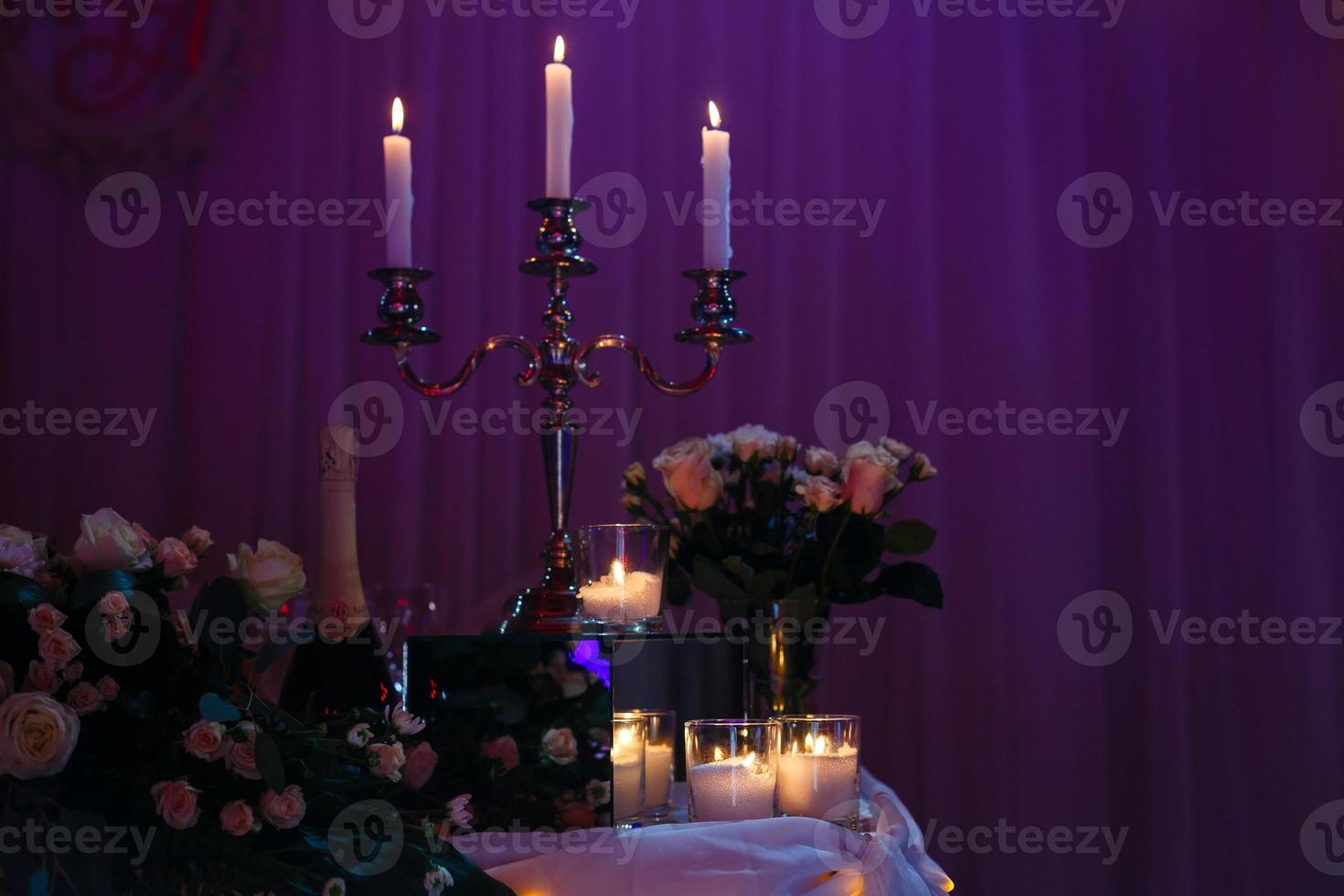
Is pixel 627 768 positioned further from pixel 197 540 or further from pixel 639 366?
pixel 639 366

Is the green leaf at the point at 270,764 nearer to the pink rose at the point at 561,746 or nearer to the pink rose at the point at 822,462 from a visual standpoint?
the pink rose at the point at 561,746

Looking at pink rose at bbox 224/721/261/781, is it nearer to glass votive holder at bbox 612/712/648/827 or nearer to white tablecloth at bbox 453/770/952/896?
white tablecloth at bbox 453/770/952/896

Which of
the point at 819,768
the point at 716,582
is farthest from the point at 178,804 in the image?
the point at 716,582

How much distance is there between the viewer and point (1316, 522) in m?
2.05

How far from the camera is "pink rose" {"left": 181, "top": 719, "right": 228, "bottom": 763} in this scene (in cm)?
70

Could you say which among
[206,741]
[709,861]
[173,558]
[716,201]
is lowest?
[709,861]

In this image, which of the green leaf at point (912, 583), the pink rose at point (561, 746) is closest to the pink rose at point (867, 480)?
the green leaf at point (912, 583)

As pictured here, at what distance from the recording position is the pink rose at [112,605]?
720mm

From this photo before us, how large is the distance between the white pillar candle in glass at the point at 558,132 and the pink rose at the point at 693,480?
327mm

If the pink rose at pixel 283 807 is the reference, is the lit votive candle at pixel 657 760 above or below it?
below

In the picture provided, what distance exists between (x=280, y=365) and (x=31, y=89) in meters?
0.68

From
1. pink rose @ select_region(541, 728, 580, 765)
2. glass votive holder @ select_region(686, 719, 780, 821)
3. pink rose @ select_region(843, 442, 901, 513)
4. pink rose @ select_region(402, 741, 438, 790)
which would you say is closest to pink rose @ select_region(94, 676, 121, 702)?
pink rose @ select_region(402, 741, 438, 790)

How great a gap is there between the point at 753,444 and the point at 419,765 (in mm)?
668

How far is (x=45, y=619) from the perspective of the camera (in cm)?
71
